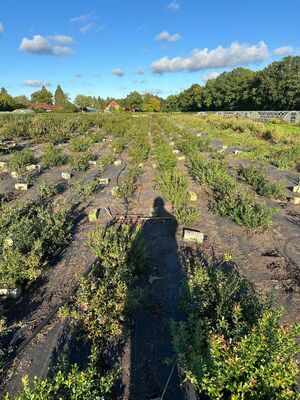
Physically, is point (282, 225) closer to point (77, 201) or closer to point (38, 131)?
point (77, 201)

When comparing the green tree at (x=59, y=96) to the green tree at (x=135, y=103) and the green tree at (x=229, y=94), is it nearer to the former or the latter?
the green tree at (x=135, y=103)

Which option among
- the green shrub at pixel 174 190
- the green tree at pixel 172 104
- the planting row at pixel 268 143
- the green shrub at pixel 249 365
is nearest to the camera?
the green shrub at pixel 249 365

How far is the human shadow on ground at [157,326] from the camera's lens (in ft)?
9.73

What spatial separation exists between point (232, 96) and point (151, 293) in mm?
68435

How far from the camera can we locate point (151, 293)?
438cm

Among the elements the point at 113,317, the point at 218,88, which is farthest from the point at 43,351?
the point at 218,88

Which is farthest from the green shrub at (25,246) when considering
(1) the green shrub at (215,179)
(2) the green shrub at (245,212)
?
(1) the green shrub at (215,179)

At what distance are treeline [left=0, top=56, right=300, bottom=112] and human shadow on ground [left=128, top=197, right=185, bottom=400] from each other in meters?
47.7

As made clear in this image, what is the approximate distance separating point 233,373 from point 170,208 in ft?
18.7

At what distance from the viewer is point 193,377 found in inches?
85.7

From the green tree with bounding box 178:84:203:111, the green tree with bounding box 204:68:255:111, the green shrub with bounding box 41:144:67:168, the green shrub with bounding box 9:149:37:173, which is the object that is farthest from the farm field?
the green tree with bounding box 178:84:203:111

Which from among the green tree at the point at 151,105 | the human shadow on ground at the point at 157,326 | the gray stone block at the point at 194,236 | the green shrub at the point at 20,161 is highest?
the green tree at the point at 151,105

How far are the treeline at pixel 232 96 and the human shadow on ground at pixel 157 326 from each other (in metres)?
47.7

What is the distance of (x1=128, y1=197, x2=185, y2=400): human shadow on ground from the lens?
117 inches
